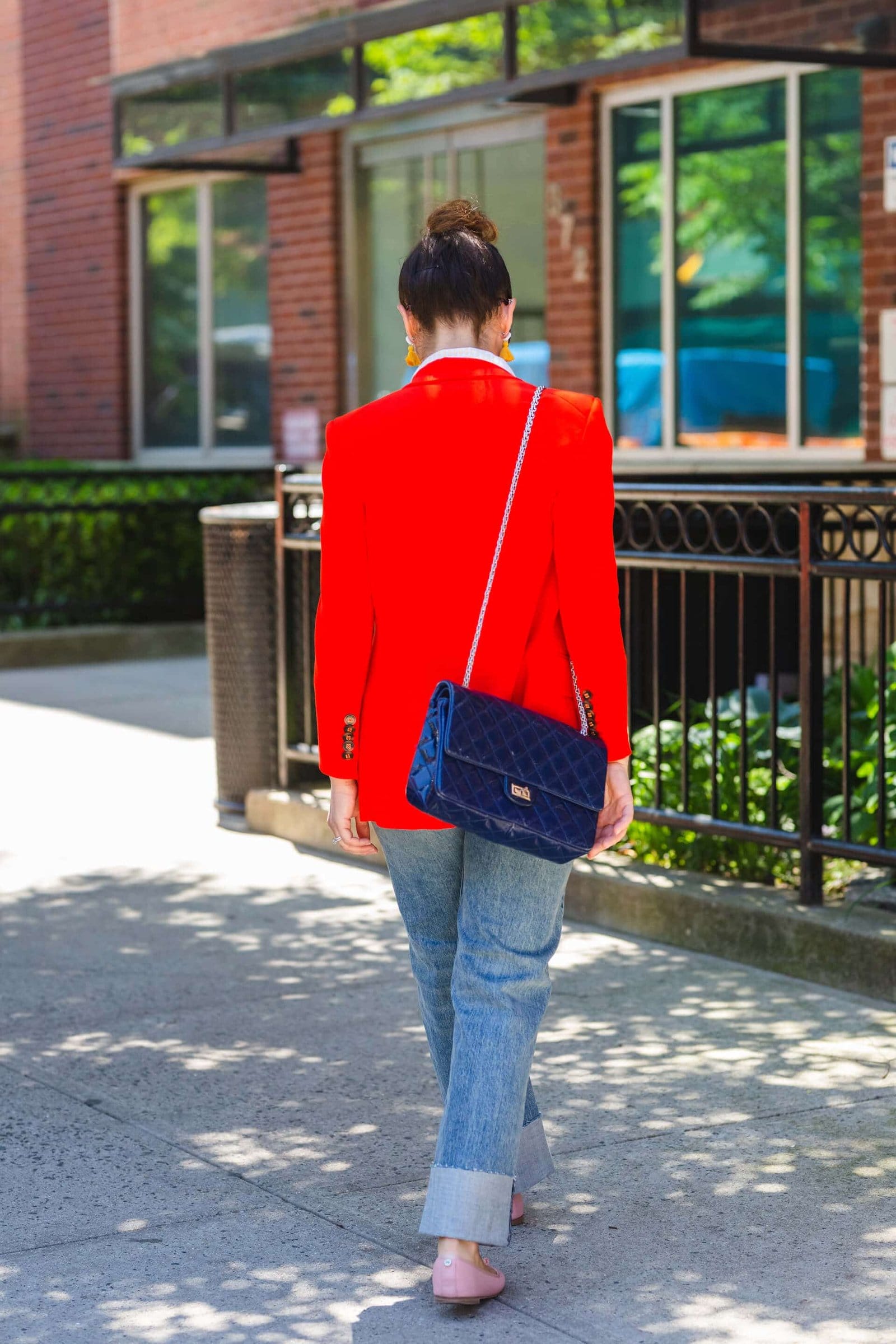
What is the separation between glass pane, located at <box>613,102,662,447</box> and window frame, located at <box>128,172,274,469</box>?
11.9ft

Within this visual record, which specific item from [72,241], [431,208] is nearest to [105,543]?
[431,208]

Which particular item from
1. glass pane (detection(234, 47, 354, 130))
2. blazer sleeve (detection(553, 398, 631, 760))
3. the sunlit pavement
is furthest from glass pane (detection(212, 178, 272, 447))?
blazer sleeve (detection(553, 398, 631, 760))

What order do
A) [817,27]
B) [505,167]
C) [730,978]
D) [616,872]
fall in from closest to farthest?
1. [730,978]
2. [616,872]
3. [817,27]
4. [505,167]

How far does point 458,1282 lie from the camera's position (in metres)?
3.36

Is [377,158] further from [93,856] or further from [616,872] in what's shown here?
[616,872]

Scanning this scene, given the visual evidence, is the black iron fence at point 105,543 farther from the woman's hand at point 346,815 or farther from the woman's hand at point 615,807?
the woman's hand at point 615,807

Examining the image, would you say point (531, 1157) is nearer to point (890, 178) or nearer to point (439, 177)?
point (890, 178)

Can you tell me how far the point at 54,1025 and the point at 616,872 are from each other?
184 cm

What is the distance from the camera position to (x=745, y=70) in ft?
33.9

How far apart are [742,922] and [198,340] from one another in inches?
406

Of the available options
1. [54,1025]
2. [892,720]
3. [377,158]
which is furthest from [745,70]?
[54,1025]

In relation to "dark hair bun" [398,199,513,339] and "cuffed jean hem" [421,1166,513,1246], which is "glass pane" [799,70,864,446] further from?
"cuffed jean hem" [421,1166,513,1246]

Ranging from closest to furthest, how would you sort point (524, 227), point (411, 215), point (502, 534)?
point (502, 534)
point (524, 227)
point (411, 215)

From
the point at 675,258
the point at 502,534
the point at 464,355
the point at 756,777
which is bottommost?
the point at 756,777
